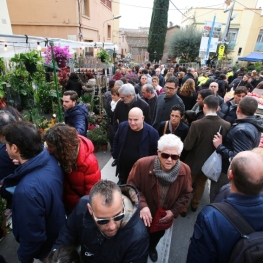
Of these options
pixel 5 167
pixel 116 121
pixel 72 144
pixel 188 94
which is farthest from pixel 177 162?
pixel 188 94

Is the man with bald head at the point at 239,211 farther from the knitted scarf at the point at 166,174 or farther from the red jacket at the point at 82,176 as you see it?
the red jacket at the point at 82,176

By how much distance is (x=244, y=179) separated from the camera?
1.21m

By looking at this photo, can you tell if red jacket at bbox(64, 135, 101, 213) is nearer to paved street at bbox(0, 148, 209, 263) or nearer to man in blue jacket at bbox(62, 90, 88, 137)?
paved street at bbox(0, 148, 209, 263)

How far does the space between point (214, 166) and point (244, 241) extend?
1506mm

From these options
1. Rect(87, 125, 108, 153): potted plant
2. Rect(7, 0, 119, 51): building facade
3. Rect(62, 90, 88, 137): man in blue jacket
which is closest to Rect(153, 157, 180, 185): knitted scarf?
Rect(62, 90, 88, 137): man in blue jacket

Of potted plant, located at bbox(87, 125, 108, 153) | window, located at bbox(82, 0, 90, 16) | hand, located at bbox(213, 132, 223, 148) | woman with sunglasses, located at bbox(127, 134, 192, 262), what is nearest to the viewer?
woman with sunglasses, located at bbox(127, 134, 192, 262)

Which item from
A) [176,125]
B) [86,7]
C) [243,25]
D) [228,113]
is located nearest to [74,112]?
[176,125]

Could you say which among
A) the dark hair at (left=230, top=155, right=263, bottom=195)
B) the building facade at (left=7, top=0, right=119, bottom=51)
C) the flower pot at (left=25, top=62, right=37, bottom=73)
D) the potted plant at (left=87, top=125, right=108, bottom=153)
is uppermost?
the building facade at (left=7, top=0, right=119, bottom=51)

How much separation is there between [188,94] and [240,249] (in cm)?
399

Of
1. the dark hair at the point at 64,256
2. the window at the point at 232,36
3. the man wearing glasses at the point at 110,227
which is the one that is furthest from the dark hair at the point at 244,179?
the window at the point at 232,36

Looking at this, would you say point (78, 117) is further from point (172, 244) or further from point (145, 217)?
point (172, 244)

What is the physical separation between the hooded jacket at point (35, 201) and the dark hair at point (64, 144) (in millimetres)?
89

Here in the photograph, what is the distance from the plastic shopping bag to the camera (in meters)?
2.47

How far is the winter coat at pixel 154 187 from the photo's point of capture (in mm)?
1878
